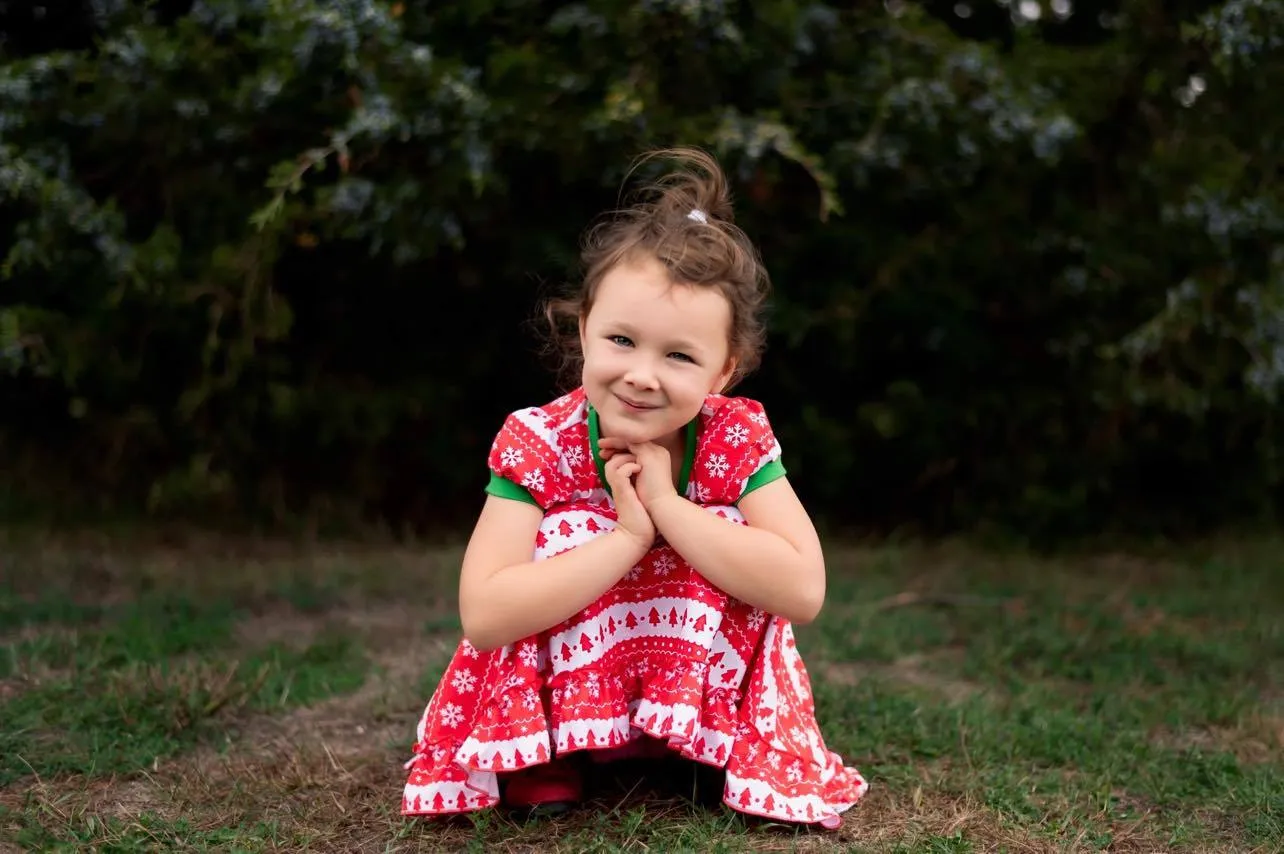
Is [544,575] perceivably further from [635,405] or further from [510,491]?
[635,405]

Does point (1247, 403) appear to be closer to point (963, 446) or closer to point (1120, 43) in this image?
point (963, 446)

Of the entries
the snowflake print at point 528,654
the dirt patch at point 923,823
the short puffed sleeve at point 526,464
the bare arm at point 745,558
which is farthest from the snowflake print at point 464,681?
the dirt patch at point 923,823

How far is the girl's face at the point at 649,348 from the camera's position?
1942 millimetres

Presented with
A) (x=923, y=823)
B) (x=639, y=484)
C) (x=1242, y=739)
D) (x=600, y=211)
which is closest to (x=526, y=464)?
(x=639, y=484)

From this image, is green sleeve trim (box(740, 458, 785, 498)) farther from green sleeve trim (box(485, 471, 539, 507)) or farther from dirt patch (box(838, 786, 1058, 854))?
dirt patch (box(838, 786, 1058, 854))

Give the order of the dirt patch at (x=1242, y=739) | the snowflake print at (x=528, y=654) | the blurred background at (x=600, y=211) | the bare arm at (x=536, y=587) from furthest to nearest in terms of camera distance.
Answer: the blurred background at (x=600, y=211) → the dirt patch at (x=1242, y=739) → the snowflake print at (x=528, y=654) → the bare arm at (x=536, y=587)

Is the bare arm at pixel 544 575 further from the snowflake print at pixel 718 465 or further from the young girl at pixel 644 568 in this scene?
the snowflake print at pixel 718 465

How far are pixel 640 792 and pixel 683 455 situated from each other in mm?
599

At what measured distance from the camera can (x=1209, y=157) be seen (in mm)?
3998

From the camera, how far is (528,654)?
204 cm

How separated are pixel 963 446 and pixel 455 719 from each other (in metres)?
3.00

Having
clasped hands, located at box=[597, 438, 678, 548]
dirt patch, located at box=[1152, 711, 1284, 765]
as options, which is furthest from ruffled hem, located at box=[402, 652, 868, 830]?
dirt patch, located at box=[1152, 711, 1284, 765]

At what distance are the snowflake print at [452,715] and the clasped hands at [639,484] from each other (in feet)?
1.40

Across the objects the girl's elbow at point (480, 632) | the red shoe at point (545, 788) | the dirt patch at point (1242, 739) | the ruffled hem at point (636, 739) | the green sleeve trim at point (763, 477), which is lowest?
the dirt patch at point (1242, 739)
